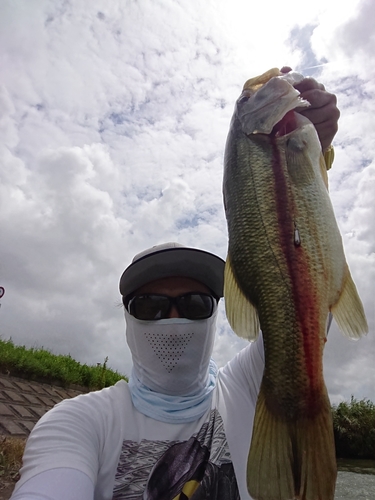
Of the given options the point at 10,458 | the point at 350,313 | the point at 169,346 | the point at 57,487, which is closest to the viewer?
the point at 57,487

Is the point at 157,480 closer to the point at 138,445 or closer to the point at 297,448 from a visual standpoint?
the point at 138,445

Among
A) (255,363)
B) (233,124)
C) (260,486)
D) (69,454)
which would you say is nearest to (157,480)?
(69,454)

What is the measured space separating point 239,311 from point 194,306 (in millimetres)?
595

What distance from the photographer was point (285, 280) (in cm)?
177

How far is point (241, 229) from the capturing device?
190 centimetres

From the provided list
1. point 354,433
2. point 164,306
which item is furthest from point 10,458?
point 354,433

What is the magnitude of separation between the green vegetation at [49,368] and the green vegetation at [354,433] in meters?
12.2

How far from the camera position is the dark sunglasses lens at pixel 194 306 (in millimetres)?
2365

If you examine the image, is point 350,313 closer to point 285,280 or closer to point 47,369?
point 285,280

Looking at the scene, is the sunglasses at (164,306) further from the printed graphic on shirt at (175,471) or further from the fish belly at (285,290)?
the printed graphic on shirt at (175,471)

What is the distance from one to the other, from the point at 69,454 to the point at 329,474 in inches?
41.6

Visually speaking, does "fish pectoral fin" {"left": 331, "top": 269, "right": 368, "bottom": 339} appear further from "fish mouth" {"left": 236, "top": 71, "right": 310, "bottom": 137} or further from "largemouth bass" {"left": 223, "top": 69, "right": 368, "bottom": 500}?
"fish mouth" {"left": 236, "top": 71, "right": 310, "bottom": 137}

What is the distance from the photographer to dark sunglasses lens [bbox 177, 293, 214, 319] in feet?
7.76

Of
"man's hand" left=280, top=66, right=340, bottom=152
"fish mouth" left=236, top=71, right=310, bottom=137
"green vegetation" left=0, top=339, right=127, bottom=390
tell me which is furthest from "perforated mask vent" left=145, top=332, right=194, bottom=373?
"green vegetation" left=0, top=339, right=127, bottom=390
